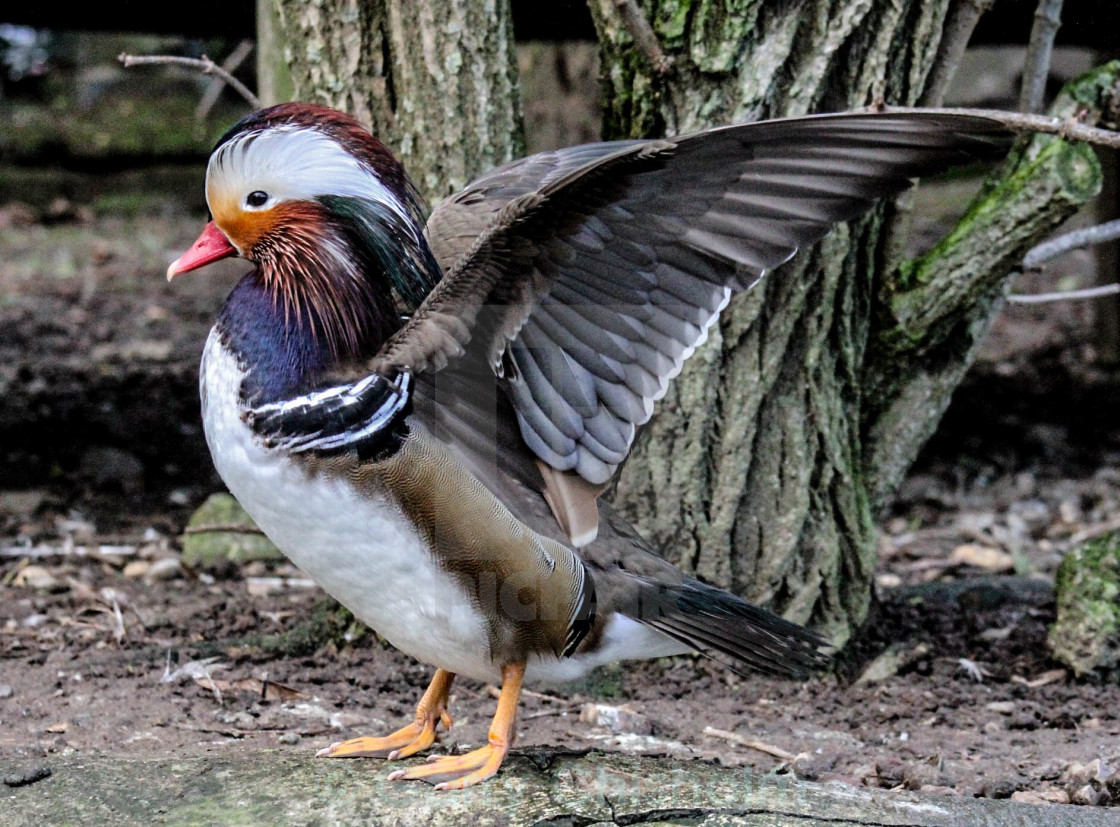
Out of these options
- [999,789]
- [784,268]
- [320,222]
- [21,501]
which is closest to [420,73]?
[320,222]

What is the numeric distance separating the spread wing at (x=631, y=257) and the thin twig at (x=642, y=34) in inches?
28.9

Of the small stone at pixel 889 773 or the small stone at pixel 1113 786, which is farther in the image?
the small stone at pixel 889 773

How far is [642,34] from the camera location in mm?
2953

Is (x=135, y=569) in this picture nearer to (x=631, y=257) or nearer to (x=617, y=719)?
(x=617, y=719)

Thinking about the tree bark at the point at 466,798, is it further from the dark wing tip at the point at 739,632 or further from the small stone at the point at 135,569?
the small stone at the point at 135,569

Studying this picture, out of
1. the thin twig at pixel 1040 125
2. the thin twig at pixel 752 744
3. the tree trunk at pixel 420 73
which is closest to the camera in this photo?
the thin twig at pixel 1040 125

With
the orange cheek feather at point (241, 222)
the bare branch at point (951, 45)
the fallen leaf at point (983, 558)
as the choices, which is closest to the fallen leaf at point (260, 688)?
the orange cheek feather at point (241, 222)

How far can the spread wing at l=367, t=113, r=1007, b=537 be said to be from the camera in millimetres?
2227

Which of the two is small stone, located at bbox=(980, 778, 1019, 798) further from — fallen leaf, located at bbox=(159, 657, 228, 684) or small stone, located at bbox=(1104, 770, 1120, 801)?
fallen leaf, located at bbox=(159, 657, 228, 684)

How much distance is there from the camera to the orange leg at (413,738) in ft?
8.42

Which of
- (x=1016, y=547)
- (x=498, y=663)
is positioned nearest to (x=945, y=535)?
(x=1016, y=547)

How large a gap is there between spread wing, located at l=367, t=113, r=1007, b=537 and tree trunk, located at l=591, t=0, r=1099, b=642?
24.6 inches

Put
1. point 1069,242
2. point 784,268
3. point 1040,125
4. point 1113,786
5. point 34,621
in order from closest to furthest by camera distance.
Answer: point 1040,125 → point 1113,786 → point 784,268 → point 1069,242 → point 34,621

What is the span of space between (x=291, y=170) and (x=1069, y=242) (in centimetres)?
197
